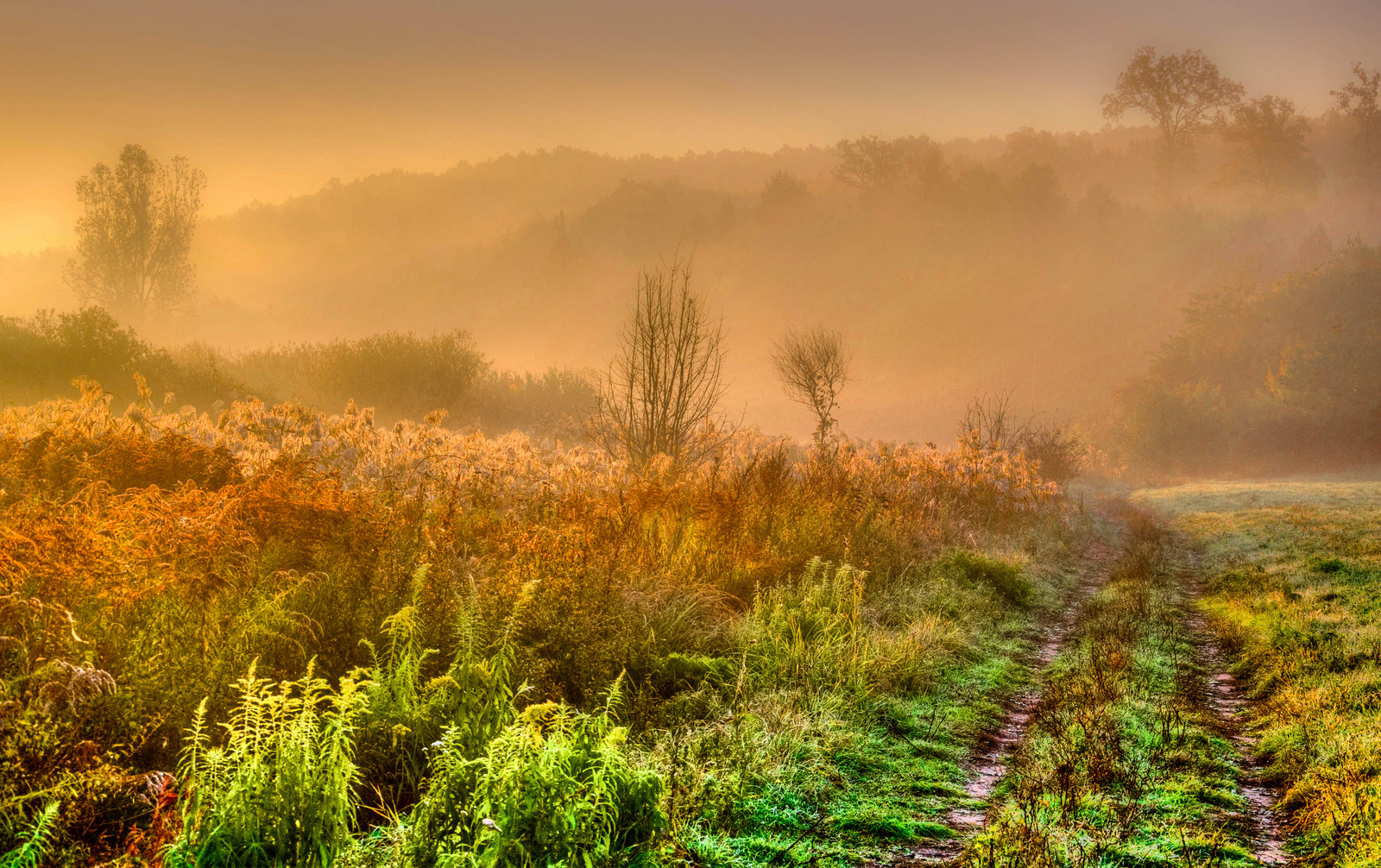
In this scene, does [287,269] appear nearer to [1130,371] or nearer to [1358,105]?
[1130,371]

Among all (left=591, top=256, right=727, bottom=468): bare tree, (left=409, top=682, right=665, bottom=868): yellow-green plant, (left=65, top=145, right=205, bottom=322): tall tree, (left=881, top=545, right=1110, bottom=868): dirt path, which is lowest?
(left=881, top=545, right=1110, bottom=868): dirt path

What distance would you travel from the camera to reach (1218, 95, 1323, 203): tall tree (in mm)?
64188

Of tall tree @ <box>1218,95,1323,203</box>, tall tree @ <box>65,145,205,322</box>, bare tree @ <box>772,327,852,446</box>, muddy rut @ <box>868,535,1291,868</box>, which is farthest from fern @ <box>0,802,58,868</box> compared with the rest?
tall tree @ <box>1218,95,1323,203</box>

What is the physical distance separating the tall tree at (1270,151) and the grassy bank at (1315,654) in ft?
208

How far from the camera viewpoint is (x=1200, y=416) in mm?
43562

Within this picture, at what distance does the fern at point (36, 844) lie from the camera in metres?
2.30

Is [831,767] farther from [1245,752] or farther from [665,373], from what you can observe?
[665,373]

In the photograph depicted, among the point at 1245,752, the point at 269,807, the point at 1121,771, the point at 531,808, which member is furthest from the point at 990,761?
the point at 269,807

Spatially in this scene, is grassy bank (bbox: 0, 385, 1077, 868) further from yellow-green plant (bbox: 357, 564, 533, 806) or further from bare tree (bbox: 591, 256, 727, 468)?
bare tree (bbox: 591, 256, 727, 468)

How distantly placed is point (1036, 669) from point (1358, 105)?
3138 inches

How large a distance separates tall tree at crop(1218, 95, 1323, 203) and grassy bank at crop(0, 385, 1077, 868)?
7477 cm

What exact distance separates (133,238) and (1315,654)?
164 ft

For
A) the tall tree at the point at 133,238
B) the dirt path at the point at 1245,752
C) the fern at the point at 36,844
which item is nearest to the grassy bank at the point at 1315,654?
the dirt path at the point at 1245,752

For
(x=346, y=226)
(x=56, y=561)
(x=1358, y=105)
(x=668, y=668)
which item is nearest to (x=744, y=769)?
(x=668, y=668)
